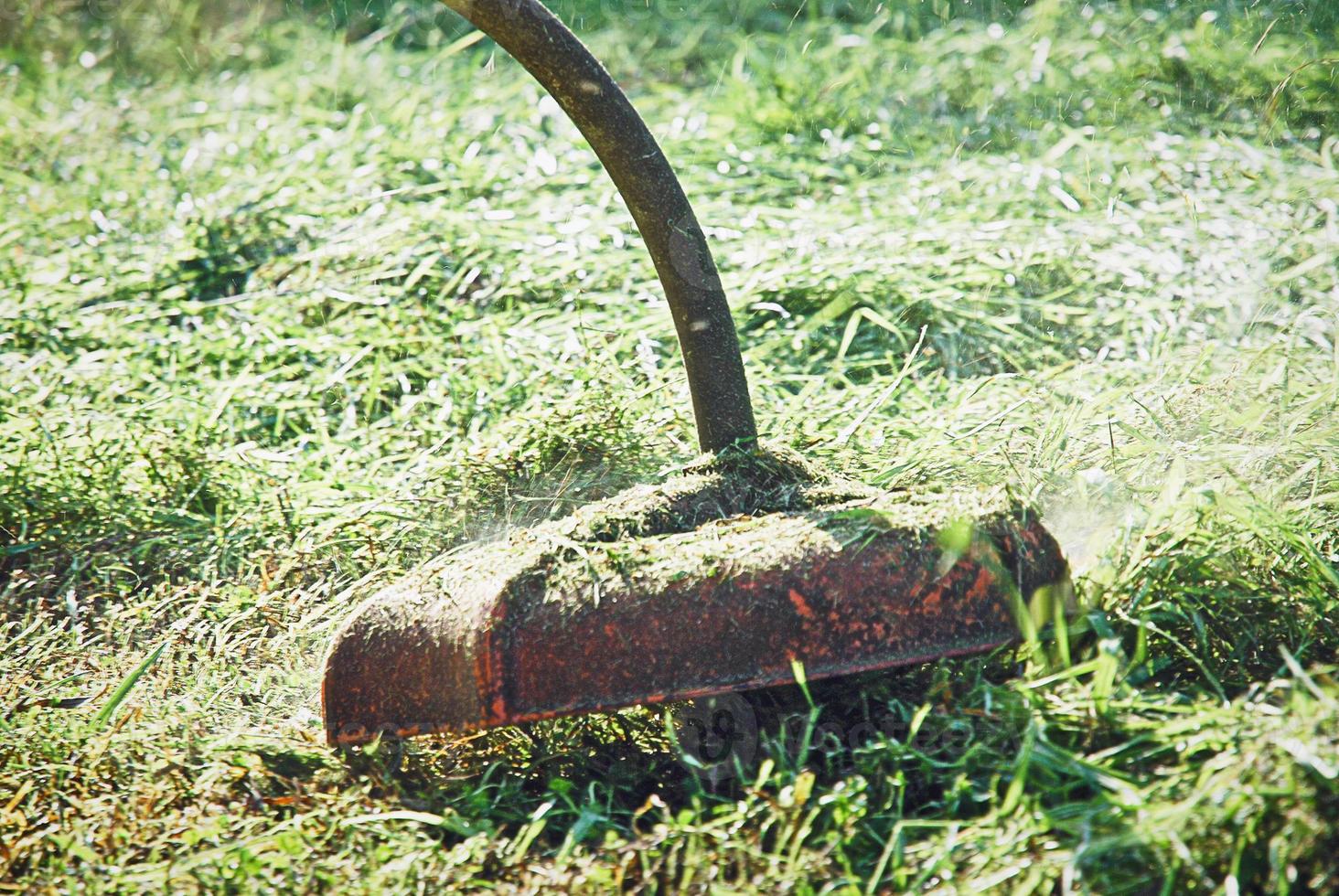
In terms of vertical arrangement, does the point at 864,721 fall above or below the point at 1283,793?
below

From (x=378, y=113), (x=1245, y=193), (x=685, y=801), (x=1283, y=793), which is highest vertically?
(x=378, y=113)

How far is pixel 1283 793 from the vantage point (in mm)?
1593

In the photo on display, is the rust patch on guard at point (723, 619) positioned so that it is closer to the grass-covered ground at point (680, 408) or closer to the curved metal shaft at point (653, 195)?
the grass-covered ground at point (680, 408)

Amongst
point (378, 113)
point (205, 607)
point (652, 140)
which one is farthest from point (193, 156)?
point (652, 140)

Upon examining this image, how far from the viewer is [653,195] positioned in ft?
7.50

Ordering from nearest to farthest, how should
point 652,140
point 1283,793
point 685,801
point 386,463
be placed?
point 1283,793 < point 685,801 < point 652,140 < point 386,463

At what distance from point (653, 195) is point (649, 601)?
2.59 ft

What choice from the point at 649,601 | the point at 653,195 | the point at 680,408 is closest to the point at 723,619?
the point at 649,601

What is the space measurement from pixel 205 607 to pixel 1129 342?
2592 mm

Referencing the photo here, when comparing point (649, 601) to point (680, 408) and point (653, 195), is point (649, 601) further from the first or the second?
point (680, 408)

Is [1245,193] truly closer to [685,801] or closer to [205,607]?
[685,801]

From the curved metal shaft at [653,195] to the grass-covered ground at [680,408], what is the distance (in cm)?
44

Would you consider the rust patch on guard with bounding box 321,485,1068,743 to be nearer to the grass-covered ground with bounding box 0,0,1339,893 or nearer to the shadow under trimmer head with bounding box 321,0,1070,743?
the shadow under trimmer head with bounding box 321,0,1070,743

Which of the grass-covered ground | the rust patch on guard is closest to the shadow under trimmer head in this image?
the rust patch on guard
